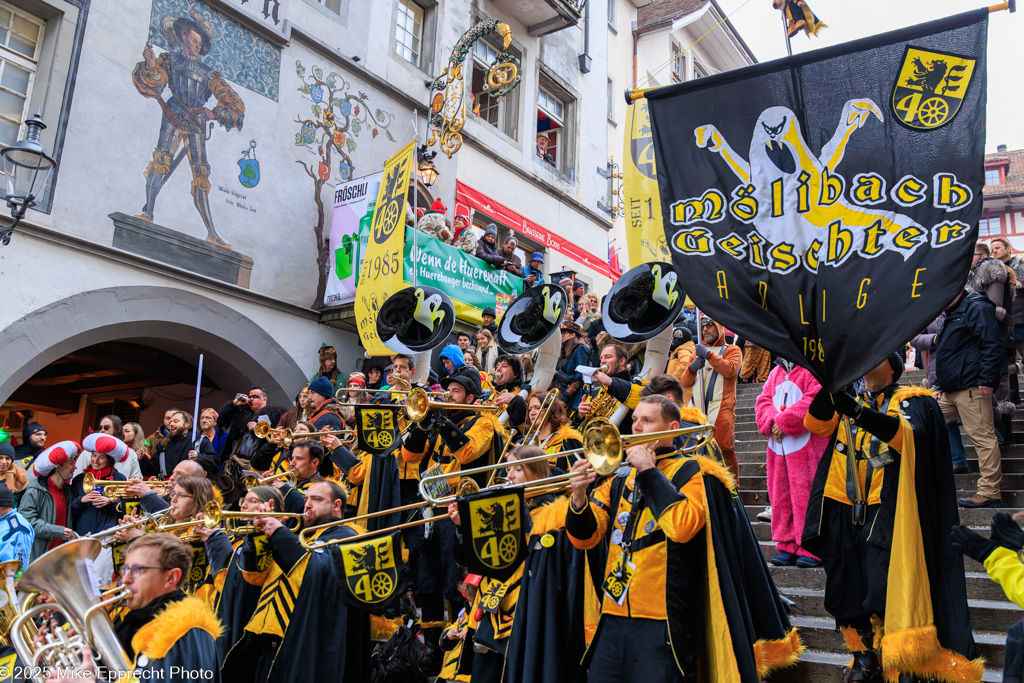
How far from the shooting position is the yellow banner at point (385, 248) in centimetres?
968

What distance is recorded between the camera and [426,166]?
1402 cm

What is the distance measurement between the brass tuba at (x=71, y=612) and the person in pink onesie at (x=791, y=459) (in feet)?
15.3

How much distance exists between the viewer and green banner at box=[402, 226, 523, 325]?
11914 mm

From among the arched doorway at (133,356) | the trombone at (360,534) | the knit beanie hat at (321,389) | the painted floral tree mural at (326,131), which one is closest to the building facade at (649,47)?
the painted floral tree mural at (326,131)

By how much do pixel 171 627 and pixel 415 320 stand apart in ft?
16.2

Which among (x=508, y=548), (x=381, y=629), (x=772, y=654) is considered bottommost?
(x=381, y=629)

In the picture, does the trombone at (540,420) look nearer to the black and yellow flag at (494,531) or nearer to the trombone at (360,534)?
the trombone at (360,534)

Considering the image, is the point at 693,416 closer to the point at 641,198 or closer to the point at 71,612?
the point at 71,612

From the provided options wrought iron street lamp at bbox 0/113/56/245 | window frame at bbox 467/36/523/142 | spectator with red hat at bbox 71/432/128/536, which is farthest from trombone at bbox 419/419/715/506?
Result: window frame at bbox 467/36/523/142

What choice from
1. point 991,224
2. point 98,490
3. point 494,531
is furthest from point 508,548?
point 991,224

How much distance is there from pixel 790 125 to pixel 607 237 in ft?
54.3

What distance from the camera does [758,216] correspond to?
4.47m

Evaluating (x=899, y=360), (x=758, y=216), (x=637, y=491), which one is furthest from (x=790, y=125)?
(x=637, y=491)

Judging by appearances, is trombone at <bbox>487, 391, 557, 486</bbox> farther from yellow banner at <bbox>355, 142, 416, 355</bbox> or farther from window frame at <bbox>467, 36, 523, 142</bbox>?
window frame at <bbox>467, 36, 523, 142</bbox>
